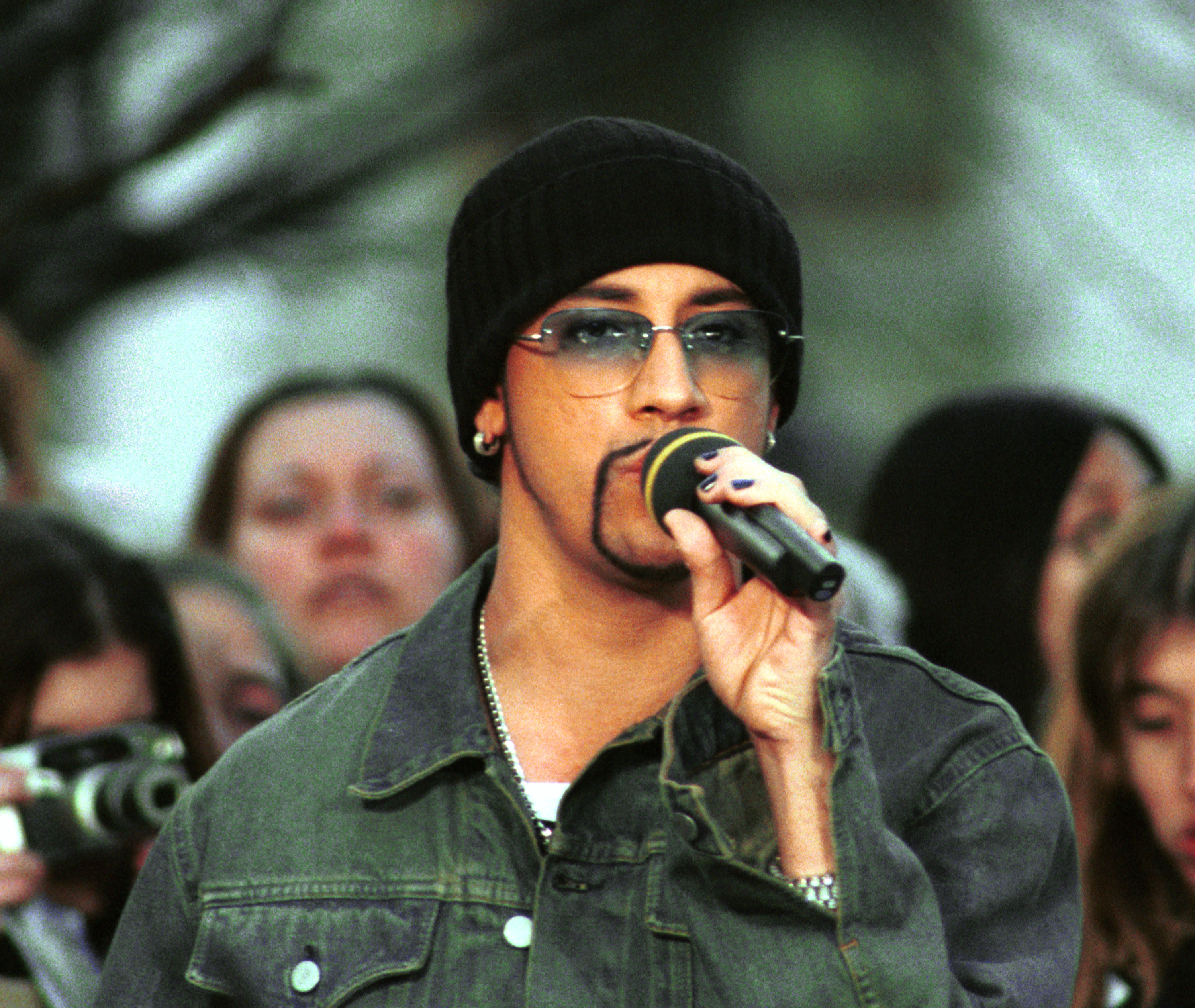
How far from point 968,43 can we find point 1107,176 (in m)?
0.62

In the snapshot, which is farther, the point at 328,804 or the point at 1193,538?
the point at 1193,538

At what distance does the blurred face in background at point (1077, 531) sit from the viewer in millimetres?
4164

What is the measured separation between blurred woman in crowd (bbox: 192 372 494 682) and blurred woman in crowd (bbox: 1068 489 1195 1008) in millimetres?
1667

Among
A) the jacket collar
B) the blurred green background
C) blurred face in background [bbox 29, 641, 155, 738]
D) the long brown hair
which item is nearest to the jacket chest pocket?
the jacket collar

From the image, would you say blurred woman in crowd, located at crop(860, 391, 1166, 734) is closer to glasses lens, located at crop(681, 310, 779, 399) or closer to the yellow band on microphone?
glasses lens, located at crop(681, 310, 779, 399)

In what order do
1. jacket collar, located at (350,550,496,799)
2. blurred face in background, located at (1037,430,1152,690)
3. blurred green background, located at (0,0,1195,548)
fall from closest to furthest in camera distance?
1. jacket collar, located at (350,550,496,799)
2. blurred face in background, located at (1037,430,1152,690)
3. blurred green background, located at (0,0,1195,548)

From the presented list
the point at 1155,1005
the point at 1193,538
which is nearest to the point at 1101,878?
the point at 1155,1005

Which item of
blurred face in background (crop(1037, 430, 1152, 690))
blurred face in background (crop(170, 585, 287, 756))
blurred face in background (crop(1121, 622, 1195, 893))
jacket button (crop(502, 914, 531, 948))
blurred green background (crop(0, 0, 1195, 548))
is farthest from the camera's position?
blurred green background (crop(0, 0, 1195, 548))

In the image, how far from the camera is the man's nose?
200 cm

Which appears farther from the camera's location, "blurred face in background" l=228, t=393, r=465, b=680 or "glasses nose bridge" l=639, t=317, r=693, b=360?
"blurred face in background" l=228, t=393, r=465, b=680

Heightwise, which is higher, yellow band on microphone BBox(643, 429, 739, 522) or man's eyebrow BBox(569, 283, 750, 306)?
man's eyebrow BBox(569, 283, 750, 306)

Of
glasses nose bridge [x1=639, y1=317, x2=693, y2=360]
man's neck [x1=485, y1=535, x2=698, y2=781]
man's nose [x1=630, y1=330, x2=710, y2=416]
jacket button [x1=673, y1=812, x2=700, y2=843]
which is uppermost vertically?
glasses nose bridge [x1=639, y1=317, x2=693, y2=360]

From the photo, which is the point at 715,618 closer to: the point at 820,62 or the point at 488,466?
the point at 488,466

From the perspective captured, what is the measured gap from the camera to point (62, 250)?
16.4 ft
